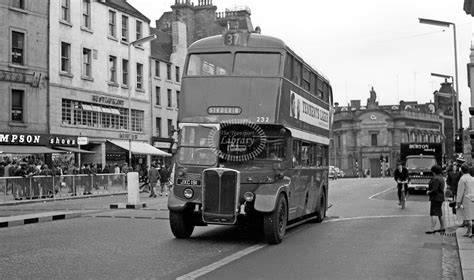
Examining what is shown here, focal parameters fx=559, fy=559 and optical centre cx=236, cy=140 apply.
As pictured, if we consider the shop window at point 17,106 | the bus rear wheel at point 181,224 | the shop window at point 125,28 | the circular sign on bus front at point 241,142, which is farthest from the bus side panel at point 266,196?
the shop window at point 125,28

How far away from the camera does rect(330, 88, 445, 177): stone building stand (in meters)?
98.4

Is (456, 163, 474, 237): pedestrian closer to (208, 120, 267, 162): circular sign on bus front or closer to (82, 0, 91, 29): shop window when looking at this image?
(208, 120, 267, 162): circular sign on bus front

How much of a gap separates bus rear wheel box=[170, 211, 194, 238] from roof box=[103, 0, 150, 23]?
31.9 meters

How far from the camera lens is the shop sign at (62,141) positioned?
3457 centimetres

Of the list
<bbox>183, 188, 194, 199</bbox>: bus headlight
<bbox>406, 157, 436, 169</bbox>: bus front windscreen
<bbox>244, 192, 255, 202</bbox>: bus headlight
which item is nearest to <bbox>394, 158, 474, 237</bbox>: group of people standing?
<bbox>244, 192, 255, 202</bbox>: bus headlight

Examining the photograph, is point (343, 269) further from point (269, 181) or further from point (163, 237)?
point (163, 237)

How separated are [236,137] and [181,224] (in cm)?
224

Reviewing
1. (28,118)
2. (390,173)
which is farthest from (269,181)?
(390,173)

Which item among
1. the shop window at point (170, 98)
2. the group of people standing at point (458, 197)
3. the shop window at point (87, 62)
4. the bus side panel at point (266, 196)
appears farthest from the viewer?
the shop window at point (170, 98)

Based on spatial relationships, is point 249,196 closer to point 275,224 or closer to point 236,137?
point 275,224

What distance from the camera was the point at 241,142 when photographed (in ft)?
39.9

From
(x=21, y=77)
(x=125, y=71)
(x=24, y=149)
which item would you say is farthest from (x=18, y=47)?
(x=125, y=71)

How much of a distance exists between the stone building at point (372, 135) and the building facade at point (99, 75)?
192ft

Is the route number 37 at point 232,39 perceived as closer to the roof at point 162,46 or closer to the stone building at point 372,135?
the roof at point 162,46
